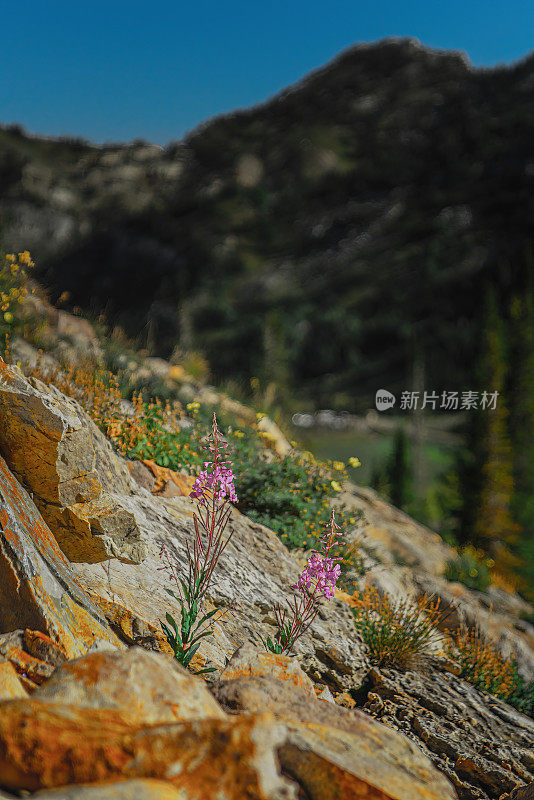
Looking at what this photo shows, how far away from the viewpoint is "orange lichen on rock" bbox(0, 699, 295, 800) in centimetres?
198

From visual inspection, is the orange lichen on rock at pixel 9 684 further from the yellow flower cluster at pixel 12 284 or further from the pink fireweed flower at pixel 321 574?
the yellow flower cluster at pixel 12 284

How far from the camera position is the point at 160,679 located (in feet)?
8.04

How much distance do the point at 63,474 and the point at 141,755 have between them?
92.4 inches

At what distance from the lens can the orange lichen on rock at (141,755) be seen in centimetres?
198

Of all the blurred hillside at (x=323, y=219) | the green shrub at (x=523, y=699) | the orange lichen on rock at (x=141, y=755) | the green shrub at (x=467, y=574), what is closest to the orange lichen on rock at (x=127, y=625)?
the orange lichen on rock at (x=141, y=755)

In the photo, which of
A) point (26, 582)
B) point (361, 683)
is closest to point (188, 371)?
point (361, 683)

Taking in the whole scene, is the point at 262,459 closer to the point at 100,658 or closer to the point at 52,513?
the point at 52,513

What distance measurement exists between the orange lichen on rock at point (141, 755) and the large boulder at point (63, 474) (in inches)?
76.6

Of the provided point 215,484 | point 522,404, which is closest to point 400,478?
point 522,404

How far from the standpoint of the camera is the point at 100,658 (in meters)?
2.46

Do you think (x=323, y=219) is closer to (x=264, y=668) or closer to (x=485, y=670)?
(x=485, y=670)

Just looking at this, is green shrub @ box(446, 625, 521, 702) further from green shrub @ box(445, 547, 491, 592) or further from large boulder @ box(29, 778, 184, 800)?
large boulder @ box(29, 778, 184, 800)

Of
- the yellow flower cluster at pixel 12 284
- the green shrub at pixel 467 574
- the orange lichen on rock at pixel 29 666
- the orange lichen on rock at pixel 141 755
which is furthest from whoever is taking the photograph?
the green shrub at pixel 467 574

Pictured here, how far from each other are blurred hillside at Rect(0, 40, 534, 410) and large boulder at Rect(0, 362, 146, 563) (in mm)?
30843
